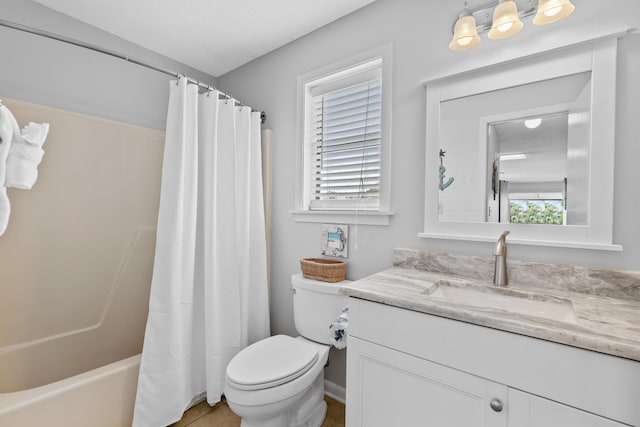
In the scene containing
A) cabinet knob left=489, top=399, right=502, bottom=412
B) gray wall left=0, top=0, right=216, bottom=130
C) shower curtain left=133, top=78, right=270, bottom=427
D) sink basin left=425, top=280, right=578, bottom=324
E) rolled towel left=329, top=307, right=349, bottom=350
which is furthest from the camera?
gray wall left=0, top=0, right=216, bottom=130

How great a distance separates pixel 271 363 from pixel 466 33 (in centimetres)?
169

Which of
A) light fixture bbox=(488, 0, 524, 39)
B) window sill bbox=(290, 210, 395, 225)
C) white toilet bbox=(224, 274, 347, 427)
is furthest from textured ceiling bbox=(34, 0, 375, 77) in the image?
white toilet bbox=(224, 274, 347, 427)

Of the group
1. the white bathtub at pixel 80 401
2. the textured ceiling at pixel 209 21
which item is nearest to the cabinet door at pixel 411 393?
the white bathtub at pixel 80 401

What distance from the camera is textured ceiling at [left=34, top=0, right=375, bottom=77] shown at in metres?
1.70

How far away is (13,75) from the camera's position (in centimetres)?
161

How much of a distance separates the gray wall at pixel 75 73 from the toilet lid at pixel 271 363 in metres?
1.78

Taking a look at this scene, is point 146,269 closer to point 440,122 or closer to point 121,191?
point 121,191

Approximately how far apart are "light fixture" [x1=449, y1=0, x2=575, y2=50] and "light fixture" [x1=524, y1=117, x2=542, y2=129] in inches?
13.7

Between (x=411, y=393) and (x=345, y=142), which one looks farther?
(x=345, y=142)

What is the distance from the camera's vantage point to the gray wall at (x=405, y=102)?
1.07 metres

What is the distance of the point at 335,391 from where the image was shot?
1.82m

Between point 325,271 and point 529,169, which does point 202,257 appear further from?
point 529,169

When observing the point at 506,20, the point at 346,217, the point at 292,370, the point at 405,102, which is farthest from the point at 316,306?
the point at 506,20

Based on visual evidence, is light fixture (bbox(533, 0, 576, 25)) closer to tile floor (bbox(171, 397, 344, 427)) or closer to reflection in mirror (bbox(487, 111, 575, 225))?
reflection in mirror (bbox(487, 111, 575, 225))
